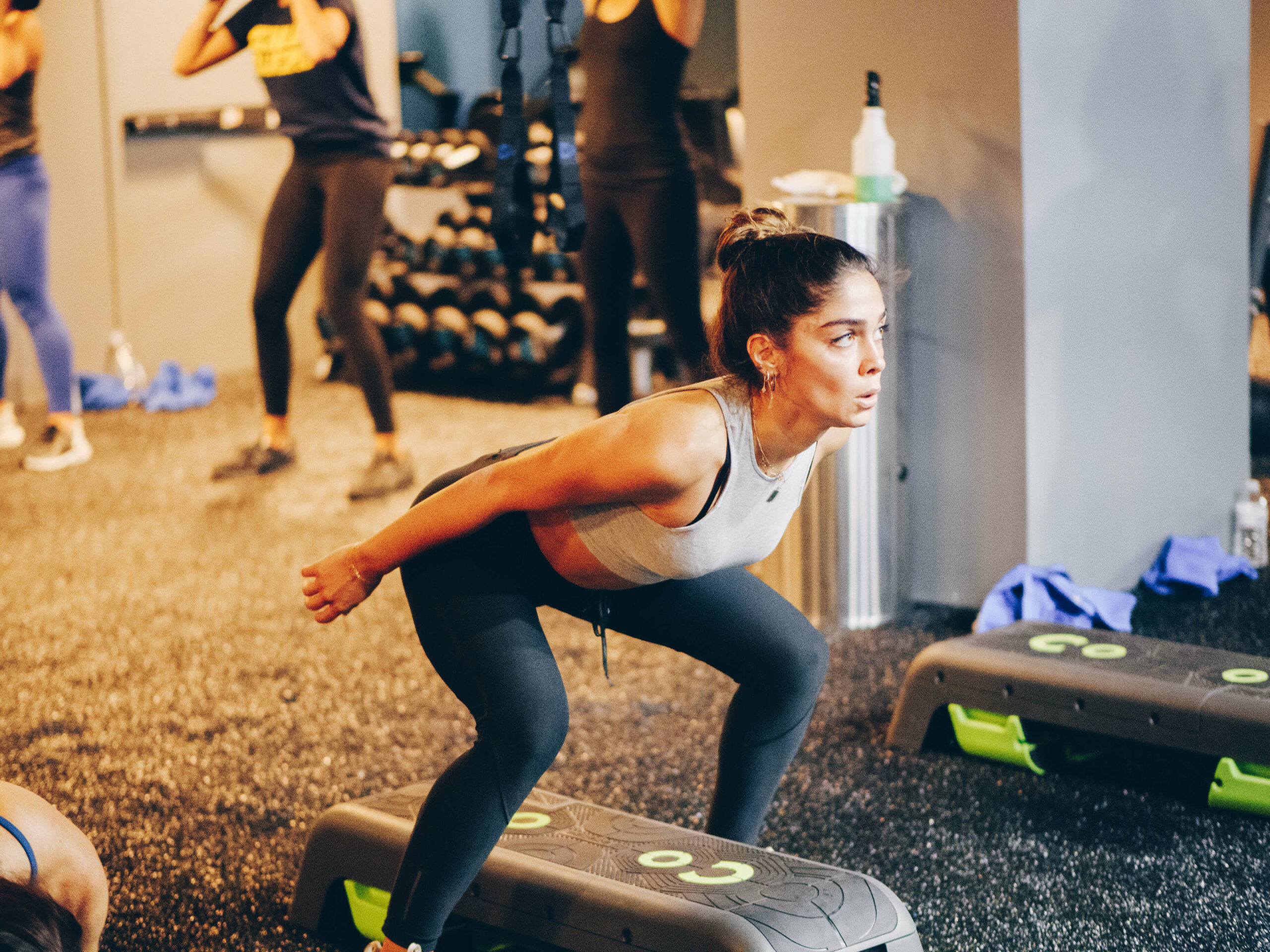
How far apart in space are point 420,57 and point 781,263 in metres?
5.43

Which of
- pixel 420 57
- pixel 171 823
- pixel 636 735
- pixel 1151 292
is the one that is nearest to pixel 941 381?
pixel 1151 292

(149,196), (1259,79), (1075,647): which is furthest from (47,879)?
(149,196)

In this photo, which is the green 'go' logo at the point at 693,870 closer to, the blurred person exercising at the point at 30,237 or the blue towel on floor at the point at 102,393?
the blurred person exercising at the point at 30,237

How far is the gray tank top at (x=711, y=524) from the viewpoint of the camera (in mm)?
1417

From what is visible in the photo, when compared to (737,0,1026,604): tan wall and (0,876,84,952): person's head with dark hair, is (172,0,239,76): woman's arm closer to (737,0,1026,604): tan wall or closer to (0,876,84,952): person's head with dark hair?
(737,0,1026,604): tan wall

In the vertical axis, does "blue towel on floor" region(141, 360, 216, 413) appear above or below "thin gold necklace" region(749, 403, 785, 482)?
below

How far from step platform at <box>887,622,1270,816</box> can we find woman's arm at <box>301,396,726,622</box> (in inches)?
39.8

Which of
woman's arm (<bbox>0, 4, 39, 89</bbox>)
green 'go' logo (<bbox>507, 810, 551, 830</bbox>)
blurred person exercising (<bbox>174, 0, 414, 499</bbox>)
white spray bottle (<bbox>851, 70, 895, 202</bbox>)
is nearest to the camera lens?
green 'go' logo (<bbox>507, 810, 551, 830</bbox>)

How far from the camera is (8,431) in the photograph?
4727 mm

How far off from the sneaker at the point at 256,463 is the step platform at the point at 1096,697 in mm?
2493

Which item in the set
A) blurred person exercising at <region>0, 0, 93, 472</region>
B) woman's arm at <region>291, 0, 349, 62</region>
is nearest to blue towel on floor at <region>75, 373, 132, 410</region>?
blurred person exercising at <region>0, 0, 93, 472</region>

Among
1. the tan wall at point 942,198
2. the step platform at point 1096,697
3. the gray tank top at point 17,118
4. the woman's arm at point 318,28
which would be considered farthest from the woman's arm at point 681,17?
the gray tank top at point 17,118

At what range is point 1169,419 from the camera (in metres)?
3.10

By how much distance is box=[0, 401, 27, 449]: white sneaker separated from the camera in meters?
4.71
